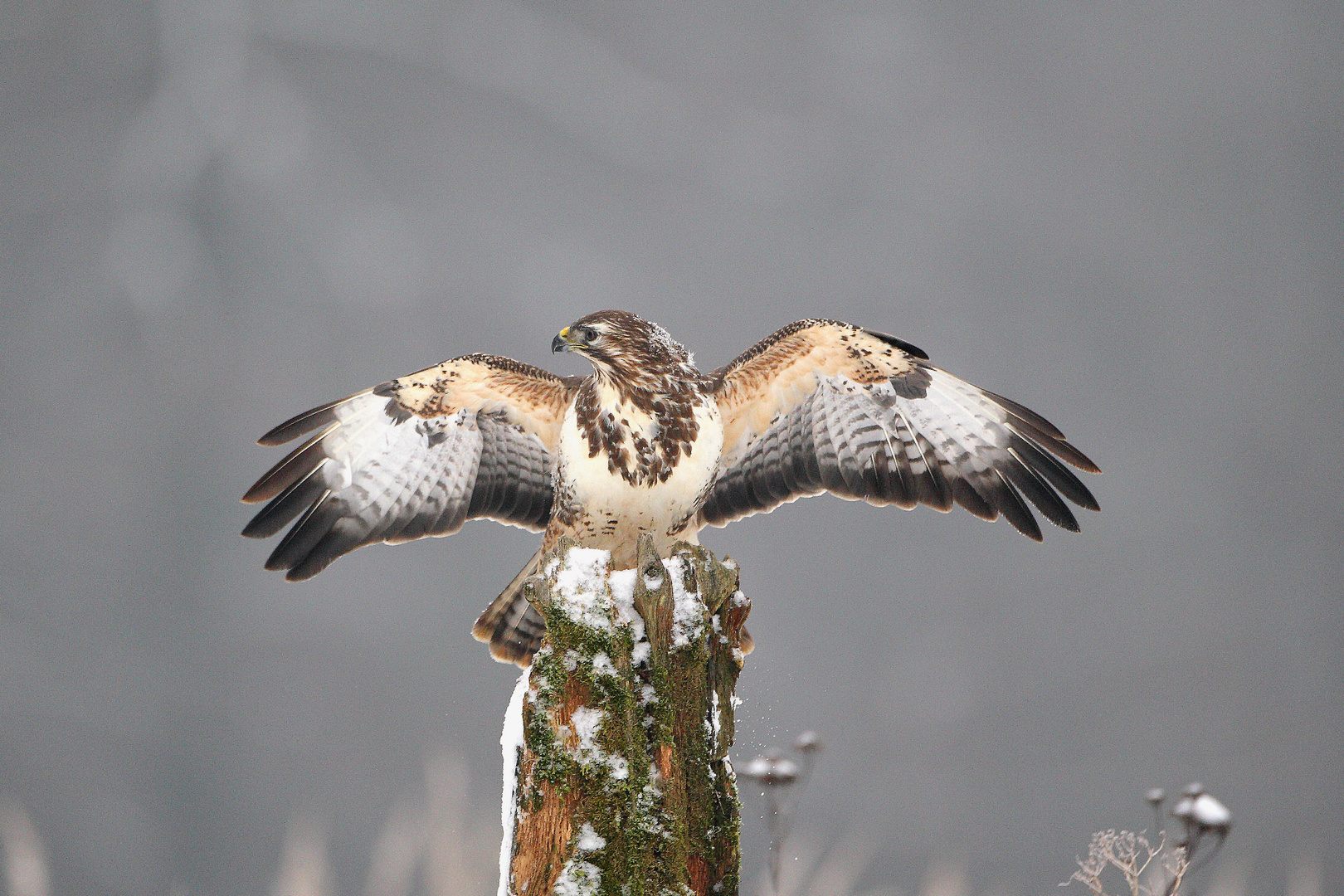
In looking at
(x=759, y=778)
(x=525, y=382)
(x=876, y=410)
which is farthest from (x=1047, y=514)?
(x=525, y=382)

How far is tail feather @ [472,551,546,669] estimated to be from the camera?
2350 millimetres

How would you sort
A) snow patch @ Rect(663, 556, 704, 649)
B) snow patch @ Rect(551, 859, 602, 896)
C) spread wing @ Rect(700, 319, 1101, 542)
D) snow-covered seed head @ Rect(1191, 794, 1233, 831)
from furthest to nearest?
spread wing @ Rect(700, 319, 1101, 542) → snow-covered seed head @ Rect(1191, 794, 1233, 831) → snow patch @ Rect(663, 556, 704, 649) → snow patch @ Rect(551, 859, 602, 896)

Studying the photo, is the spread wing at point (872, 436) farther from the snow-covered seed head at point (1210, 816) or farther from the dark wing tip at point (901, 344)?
the snow-covered seed head at point (1210, 816)

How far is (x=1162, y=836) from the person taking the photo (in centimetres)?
202

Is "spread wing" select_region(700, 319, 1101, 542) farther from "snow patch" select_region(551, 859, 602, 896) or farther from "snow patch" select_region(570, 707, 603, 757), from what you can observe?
"snow patch" select_region(551, 859, 602, 896)

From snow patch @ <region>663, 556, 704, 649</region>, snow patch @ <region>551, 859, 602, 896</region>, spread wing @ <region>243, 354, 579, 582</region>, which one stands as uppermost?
spread wing @ <region>243, 354, 579, 582</region>

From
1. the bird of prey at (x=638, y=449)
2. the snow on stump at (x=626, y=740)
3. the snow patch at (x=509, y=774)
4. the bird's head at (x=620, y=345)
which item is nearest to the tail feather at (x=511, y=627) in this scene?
the bird of prey at (x=638, y=449)

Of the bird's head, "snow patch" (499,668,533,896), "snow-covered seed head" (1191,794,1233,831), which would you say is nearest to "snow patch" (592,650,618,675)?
"snow patch" (499,668,533,896)

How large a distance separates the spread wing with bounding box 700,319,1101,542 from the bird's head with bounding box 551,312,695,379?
31cm

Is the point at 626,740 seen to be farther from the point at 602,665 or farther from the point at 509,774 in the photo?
the point at 509,774

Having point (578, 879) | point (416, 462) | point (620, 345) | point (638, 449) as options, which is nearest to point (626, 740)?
point (578, 879)

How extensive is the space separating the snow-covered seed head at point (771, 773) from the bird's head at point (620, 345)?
1.01m

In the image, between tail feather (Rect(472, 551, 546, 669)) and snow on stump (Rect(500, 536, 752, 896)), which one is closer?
snow on stump (Rect(500, 536, 752, 896))

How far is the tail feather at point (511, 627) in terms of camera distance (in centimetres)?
235
